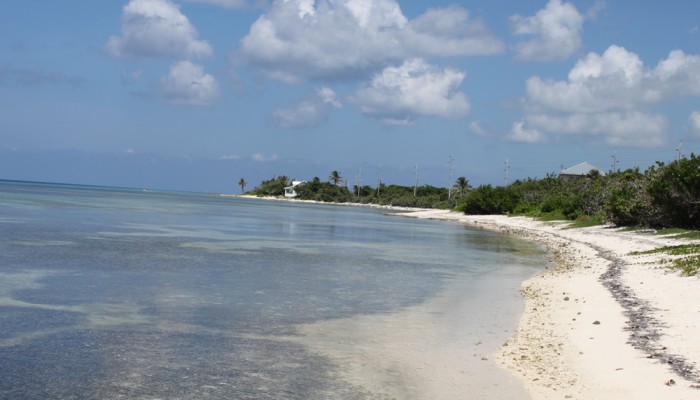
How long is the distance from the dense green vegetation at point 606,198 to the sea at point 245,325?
15557 millimetres

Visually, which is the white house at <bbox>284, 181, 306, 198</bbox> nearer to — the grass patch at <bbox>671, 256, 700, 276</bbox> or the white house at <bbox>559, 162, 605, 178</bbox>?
the white house at <bbox>559, 162, 605, 178</bbox>

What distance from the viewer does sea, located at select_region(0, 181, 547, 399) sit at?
9633mm

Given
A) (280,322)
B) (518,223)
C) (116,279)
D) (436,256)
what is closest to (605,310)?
(280,322)

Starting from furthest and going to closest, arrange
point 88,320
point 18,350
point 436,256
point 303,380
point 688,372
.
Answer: point 436,256 → point 88,320 → point 18,350 → point 303,380 → point 688,372

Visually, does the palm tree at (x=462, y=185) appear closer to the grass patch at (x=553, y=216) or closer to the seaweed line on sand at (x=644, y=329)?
the grass patch at (x=553, y=216)

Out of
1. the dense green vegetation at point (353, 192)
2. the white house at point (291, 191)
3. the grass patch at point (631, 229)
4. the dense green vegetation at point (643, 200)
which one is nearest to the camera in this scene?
the dense green vegetation at point (643, 200)

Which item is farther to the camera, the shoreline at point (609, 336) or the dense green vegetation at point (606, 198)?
the dense green vegetation at point (606, 198)

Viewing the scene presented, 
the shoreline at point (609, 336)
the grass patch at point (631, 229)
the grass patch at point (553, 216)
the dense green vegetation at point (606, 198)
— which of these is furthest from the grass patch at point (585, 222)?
the shoreline at point (609, 336)

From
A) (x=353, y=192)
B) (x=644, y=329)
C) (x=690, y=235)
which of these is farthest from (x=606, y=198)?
(x=353, y=192)

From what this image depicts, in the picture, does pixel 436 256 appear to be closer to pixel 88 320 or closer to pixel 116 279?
pixel 116 279

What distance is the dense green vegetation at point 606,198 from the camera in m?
37.5

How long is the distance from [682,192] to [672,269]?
2013 cm

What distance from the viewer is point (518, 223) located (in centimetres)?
6862

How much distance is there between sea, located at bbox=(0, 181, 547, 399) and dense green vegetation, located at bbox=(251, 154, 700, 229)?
15557mm
